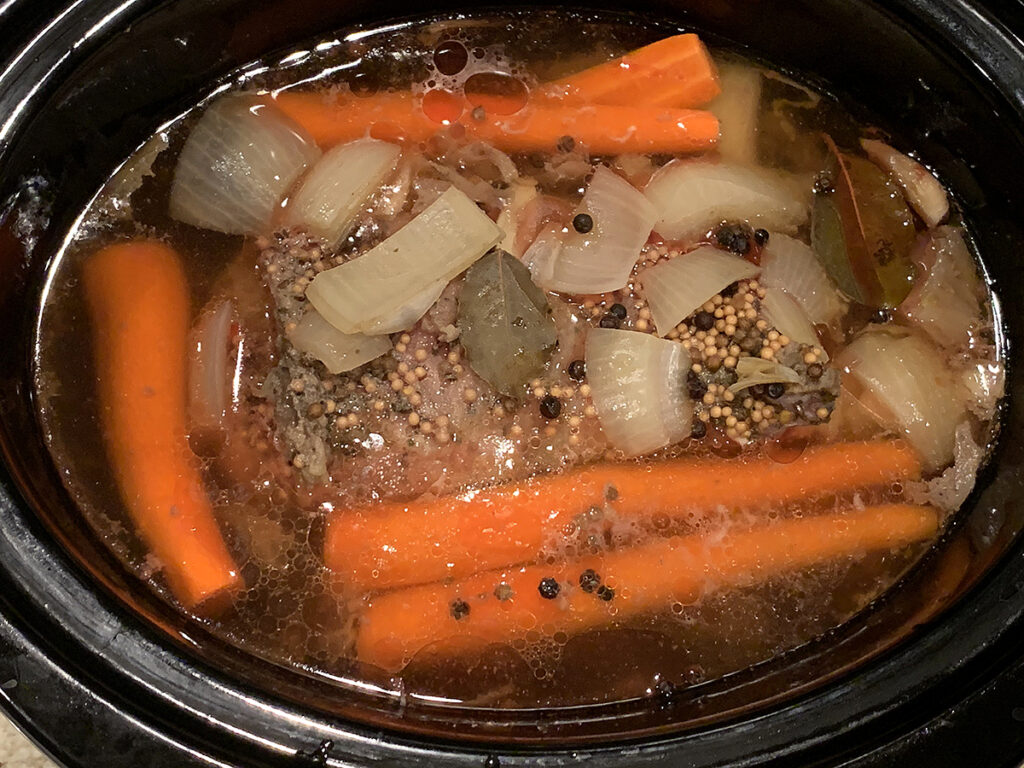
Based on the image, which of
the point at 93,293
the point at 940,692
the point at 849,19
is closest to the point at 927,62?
the point at 849,19

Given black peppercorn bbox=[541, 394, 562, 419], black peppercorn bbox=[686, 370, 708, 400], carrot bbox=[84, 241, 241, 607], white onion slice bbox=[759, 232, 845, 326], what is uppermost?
white onion slice bbox=[759, 232, 845, 326]

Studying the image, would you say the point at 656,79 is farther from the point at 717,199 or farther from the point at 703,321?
the point at 703,321

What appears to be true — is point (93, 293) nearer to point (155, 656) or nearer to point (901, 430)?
point (155, 656)

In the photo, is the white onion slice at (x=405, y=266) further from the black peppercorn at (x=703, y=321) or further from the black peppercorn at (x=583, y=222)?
the black peppercorn at (x=703, y=321)

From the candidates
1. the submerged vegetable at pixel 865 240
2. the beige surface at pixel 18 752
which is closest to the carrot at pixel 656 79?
the submerged vegetable at pixel 865 240

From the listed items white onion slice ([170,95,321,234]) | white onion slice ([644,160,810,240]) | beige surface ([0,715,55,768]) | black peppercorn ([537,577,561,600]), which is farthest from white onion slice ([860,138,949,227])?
beige surface ([0,715,55,768])

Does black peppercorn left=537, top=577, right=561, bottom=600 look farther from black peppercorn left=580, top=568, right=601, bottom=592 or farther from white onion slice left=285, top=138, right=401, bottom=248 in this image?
white onion slice left=285, top=138, right=401, bottom=248

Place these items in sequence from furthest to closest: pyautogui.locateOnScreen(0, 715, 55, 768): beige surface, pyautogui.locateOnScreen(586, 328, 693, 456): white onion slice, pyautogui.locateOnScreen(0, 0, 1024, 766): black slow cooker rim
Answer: pyautogui.locateOnScreen(586, 328, 693, 456): white onion slice, pyautogui.locateOnScreen(0, 715, 55, 768): beige surface, pyautogui.locateOnScreen(0, 0, 1024, 766): black slow cooker rim
